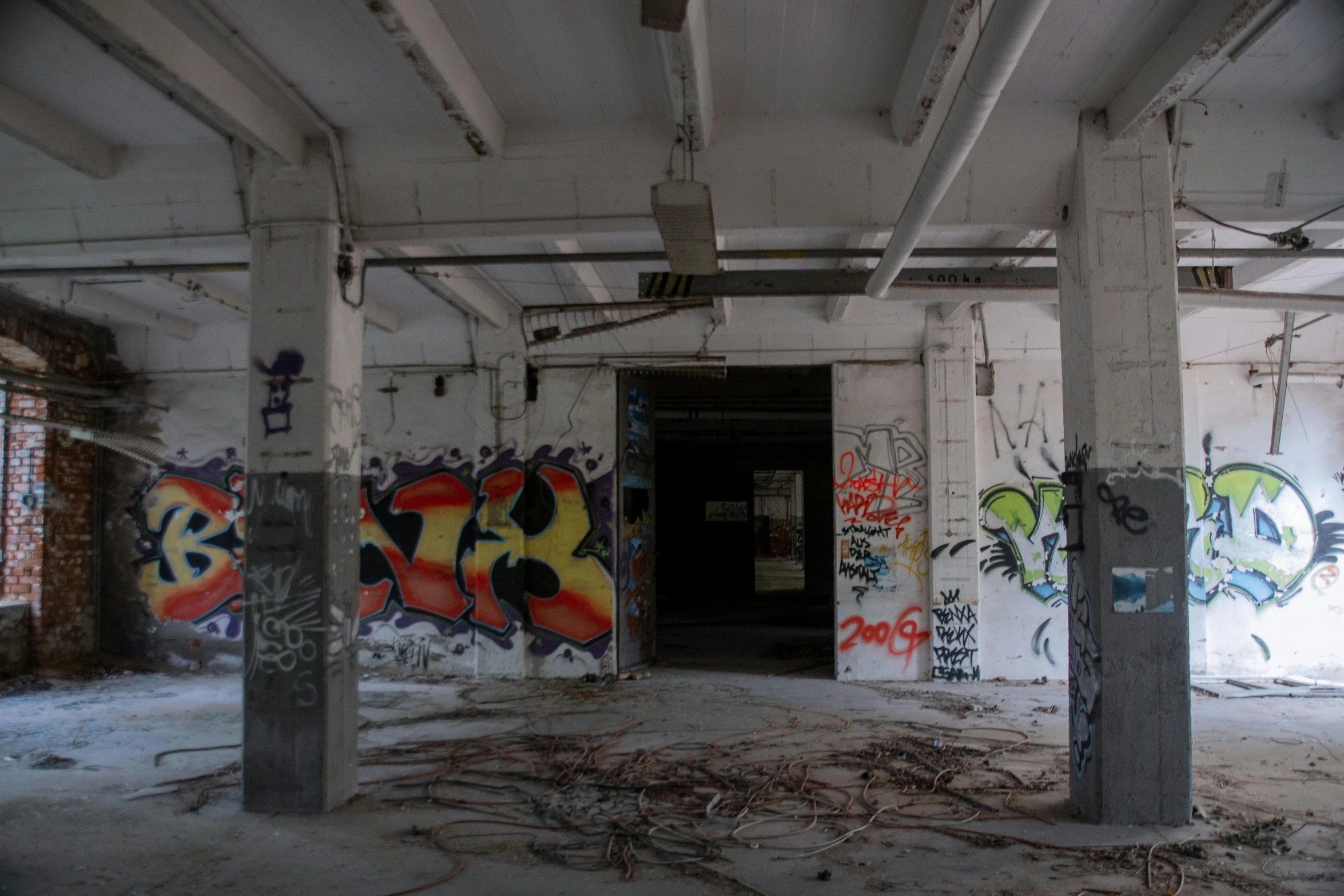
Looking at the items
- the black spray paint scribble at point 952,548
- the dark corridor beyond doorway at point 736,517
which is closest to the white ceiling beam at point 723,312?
the dark corridor beyond doorway at point 736,517

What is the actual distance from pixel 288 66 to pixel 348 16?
2.04 feet

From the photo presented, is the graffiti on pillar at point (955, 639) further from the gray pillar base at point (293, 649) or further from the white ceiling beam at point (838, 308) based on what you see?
the gray pillar base at point (293, 649)

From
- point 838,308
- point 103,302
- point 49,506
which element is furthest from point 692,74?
point 49,506

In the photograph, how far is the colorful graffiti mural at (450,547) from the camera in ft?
29.3

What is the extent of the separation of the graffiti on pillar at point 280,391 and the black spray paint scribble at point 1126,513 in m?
4.27

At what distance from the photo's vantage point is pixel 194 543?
31.1 ft

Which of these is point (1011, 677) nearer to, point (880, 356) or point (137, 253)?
point (880, 356)

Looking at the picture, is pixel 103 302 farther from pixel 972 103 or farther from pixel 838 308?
pixel 972 103

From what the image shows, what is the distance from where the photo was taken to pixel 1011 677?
866 cm

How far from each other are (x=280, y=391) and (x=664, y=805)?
3047 millimetres

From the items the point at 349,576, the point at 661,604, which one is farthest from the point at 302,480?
the point at 661,604

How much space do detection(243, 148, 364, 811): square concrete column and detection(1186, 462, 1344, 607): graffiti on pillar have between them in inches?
312

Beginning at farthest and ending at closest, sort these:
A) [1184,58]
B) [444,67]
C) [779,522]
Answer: [779,522] < [444,67] < [1184,58]

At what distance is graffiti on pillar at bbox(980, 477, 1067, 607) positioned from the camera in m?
8.77
